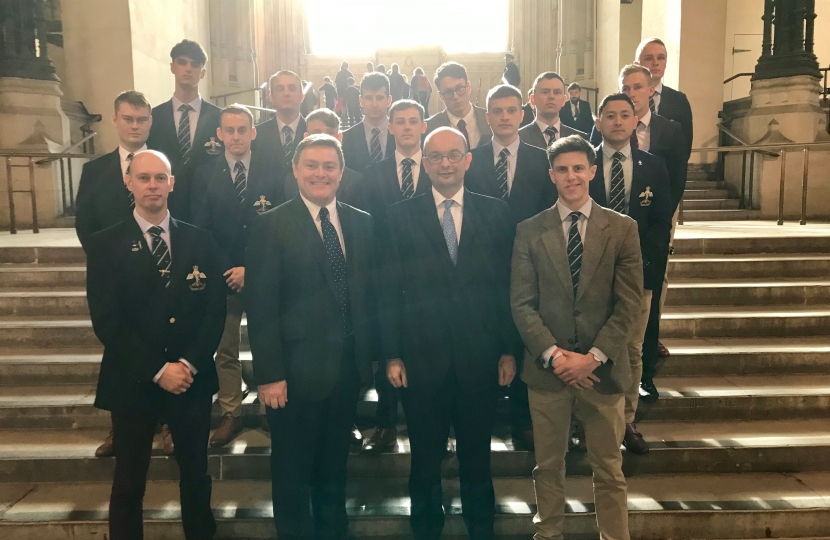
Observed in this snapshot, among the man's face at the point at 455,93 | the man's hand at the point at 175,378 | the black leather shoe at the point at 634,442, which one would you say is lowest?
the black leather shoe at the point at 634,442

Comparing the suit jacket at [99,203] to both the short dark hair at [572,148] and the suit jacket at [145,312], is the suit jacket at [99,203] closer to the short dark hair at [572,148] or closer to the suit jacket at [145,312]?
the suit jacket at [145,312]

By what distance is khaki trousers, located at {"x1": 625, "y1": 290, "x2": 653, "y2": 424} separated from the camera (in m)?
3.45

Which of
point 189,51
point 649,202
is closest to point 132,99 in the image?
point 189,51

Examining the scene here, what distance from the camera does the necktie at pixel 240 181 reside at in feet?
12.4

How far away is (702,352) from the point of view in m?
4.65

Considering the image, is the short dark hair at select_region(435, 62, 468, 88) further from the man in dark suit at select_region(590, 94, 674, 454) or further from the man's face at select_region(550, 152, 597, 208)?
the man's face at select_region(550, 152, 597, 208)

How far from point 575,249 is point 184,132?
291 centimetres

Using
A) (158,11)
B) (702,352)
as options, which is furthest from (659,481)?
(158,11)

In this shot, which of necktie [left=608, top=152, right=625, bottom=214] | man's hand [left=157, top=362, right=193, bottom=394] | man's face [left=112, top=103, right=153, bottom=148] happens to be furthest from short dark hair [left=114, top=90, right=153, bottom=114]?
necktie [left=608, top=152, right=625, bottom=214]

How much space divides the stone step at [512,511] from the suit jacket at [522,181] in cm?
171

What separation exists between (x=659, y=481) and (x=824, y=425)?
4.56 feet

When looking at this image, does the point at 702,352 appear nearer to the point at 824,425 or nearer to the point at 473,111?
the point at 824,425

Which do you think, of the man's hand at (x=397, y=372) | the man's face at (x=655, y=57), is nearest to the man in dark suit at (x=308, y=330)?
the man's hand at (x=397, y=372)

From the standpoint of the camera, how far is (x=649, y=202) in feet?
11.3
